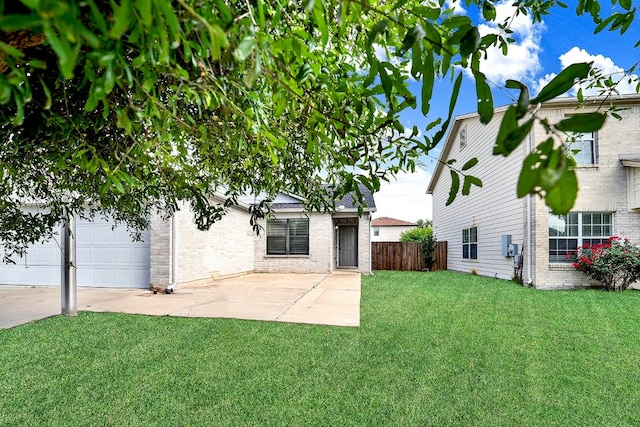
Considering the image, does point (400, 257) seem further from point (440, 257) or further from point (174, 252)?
point (174, 252)

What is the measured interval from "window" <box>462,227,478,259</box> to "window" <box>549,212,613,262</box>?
14.4 ft

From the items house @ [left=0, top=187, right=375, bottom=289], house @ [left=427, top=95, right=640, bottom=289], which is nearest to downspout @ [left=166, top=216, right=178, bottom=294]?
house @ [left=0, top=187, right=375, bottom=289]

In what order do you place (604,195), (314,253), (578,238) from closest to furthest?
(604,195)
(578,238)
(314,253)

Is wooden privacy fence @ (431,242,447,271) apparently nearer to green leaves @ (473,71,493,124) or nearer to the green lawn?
the green lawn

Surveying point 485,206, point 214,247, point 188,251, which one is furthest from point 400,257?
point 188,251

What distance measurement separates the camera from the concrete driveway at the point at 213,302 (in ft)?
22.6

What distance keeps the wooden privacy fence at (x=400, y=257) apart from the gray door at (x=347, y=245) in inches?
39.1

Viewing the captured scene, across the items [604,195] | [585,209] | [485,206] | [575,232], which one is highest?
[604,195]

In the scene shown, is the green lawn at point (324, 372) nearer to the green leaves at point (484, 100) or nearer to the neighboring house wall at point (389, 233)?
the green leaves at point (484, 100)

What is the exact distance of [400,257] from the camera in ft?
61.1

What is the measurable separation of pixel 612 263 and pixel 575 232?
1.43m

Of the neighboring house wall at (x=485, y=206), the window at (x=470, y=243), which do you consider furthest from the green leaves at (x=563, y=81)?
the window at (x=470, y=243)

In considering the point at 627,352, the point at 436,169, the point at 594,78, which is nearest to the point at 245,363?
the point at 594,78

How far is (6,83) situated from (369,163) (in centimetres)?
134
